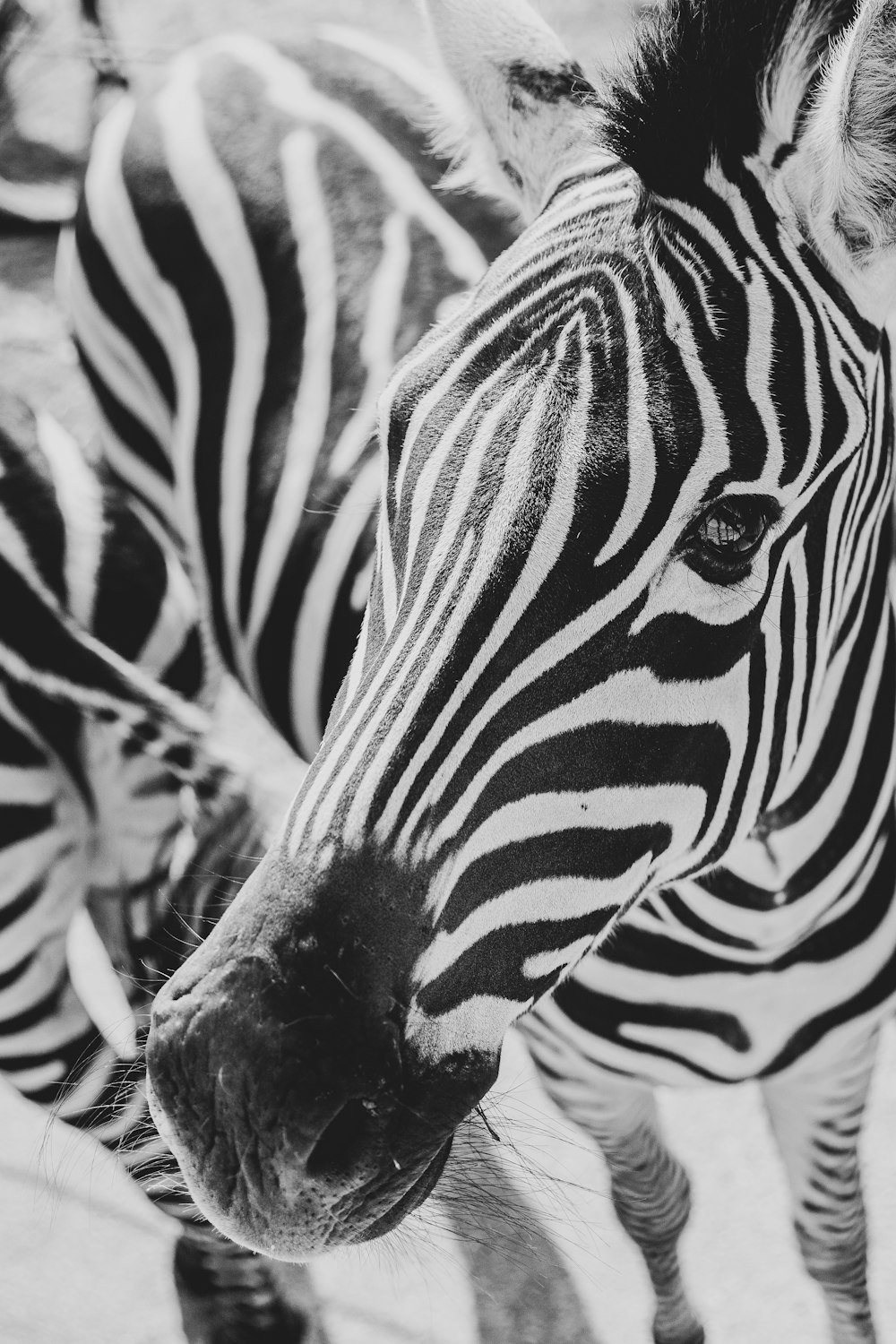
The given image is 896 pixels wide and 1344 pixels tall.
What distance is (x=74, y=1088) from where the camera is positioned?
98.0 inches

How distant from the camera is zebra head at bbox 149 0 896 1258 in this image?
1219 millimetres

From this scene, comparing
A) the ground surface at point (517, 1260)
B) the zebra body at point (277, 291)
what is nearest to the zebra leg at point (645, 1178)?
the ground surface at point (517, 1260)

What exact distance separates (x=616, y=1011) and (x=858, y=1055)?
1.65ft

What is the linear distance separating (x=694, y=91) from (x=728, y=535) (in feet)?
1.61

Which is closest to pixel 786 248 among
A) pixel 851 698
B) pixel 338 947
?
pixel 851 698

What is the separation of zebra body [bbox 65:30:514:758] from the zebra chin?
4.74 ft

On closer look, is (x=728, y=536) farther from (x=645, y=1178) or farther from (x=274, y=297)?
(x=274, y=297)

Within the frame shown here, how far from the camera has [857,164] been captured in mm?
1283

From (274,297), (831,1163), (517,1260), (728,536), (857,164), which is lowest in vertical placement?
(517,1260)

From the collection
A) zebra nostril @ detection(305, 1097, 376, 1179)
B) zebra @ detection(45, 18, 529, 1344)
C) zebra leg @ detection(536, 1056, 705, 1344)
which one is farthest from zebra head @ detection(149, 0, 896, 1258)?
zebra @ detection(45, 18, 529, 1344)

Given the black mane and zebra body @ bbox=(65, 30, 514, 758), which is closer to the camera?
the black mane

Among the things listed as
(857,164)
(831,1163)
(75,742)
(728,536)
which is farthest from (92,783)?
(857,164)

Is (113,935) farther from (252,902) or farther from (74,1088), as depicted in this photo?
(252,902)

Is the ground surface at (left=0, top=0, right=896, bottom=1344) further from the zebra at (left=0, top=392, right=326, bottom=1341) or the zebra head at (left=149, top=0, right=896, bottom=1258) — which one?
the zebra head at (left=149, top=0, right=896, bottom=1258)
